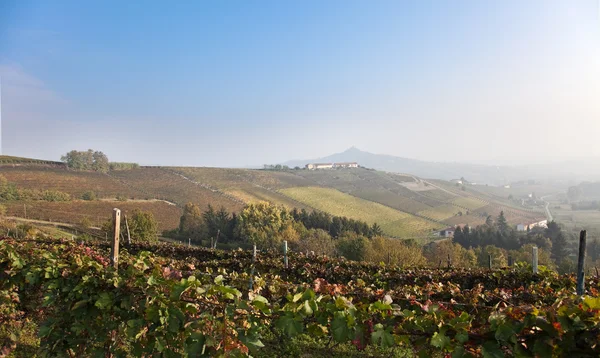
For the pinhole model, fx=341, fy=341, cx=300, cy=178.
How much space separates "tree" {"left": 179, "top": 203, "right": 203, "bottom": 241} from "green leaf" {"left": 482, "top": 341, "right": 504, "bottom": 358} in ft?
173

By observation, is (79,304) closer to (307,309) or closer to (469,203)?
(307,309)

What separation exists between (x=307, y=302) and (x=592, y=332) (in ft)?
6.79

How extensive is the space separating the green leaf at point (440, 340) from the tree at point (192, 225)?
172ft

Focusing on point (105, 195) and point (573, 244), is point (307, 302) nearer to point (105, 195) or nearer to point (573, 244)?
point (105, 195)

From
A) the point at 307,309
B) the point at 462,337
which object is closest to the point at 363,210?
the point at 307,309

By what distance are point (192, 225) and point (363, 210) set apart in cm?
4043

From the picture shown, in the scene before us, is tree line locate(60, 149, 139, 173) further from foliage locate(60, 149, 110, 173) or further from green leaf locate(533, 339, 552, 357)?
green leaf locate(533, 339, 552, 357)

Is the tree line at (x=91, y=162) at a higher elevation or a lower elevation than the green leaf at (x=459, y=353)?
higher

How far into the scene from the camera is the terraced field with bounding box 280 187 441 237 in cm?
6949

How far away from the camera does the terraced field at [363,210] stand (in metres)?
69.5

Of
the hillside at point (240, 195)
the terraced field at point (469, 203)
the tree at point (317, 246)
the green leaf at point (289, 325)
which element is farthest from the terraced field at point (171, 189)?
the green leaf at point (289, 325)

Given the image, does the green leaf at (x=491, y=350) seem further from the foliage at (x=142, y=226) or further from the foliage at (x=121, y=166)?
the foliage at (x=121, y=166)

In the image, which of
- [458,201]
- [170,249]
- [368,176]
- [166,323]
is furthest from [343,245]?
[368,176]

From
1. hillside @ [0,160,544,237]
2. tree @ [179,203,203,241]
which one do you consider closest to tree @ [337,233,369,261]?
tree @ [179,203,203,241]
